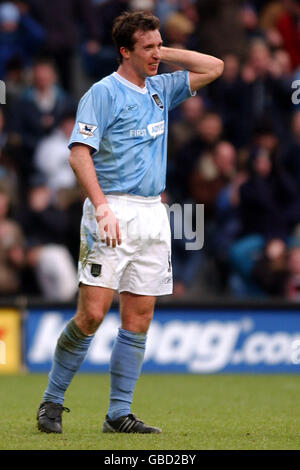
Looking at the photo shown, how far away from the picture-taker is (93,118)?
5.95m

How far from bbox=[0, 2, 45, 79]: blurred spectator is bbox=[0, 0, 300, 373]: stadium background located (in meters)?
0.02

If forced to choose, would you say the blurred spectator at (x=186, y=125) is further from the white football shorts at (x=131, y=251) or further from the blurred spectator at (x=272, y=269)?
the white football shorts at (x=131, y=251)

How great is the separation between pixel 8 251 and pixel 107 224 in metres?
5.47

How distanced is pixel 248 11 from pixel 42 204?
5.06 m

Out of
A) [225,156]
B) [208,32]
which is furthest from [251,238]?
[208,32]

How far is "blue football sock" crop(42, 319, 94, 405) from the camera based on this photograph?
6.08 metres

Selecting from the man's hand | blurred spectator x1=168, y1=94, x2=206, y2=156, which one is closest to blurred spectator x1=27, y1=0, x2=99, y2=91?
blurred spectator x1=168, y1=94, x2=206, y2=156

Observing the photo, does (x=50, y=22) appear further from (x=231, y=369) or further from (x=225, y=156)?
(x=231, y=369)

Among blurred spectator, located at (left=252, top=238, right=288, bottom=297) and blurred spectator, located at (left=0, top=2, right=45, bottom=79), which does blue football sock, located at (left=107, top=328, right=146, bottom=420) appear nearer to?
blurred spectator, located at (left=252, top=238, right=288, bottom=297)

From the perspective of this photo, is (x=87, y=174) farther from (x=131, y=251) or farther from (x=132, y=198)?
(x=131, y=251)

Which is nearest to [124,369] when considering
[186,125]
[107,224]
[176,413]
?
[107,224]

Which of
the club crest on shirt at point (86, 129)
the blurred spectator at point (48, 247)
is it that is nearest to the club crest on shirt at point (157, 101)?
the club crest on shirt at point (86, 129)

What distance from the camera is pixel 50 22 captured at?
526 inches

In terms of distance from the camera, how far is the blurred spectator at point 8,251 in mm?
11070
